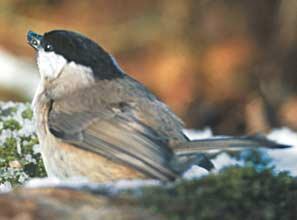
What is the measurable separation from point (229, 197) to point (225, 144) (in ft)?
1.49

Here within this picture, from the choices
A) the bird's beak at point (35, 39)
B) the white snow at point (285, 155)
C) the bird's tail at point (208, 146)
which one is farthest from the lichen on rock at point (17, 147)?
the white snow at point (285, 155)

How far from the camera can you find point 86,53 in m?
4.11

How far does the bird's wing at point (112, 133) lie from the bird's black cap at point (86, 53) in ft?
0.56

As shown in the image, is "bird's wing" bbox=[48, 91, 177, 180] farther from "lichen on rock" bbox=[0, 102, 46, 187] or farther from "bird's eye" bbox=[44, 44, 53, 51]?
"lichen on rock" bbox=[0, 102, 46, 187]

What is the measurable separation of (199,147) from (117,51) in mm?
6677

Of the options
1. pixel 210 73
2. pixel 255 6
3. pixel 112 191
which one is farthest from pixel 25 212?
pixel 255 6

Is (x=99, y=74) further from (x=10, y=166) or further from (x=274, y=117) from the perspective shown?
(x=274, y=117)

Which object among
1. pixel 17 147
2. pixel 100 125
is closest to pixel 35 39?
pixel 17 147

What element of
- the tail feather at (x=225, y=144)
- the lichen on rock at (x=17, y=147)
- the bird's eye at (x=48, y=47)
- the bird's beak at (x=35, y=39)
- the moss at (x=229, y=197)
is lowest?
the moss at (x=229, y=197)

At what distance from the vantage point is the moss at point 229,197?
292 centimetres

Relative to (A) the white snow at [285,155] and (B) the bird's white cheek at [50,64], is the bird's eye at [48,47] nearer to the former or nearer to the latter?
(B) the bird's white cheek at [50,64]

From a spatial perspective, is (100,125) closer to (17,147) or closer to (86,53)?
(86,53)

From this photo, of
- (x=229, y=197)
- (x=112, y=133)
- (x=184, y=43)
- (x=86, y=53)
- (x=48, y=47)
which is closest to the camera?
(x=229, y=197)

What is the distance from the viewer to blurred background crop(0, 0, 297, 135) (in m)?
9.39
